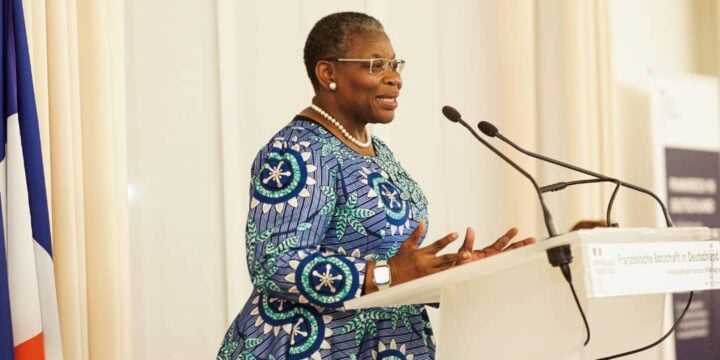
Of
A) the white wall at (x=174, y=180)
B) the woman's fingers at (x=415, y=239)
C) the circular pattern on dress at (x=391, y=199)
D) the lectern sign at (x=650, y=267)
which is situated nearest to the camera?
the lectern sign at (x=650, y=267)

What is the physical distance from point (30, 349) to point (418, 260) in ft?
4.25

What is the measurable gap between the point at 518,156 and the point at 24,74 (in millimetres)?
2752

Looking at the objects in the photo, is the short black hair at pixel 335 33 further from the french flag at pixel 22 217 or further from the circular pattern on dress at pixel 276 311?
the french flag at pixel 22 217

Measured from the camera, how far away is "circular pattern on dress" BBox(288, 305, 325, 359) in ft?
7.00

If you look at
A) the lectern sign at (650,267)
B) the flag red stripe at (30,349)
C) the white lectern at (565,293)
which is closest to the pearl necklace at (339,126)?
the white lectern at (565,293)

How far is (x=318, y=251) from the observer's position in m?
2.11

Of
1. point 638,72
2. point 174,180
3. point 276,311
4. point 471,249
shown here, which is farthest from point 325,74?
point 638,72

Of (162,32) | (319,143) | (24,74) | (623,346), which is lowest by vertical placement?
(623,346)

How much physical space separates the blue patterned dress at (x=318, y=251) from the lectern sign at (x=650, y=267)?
0.55 metres

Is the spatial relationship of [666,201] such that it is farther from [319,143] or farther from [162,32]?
[319,143]

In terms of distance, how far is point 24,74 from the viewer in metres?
2.80

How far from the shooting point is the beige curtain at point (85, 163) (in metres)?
3.10

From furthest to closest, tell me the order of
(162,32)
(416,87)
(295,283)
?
(416,87) → (162,32) → (295,283)

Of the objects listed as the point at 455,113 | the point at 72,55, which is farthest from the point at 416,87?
the point at 455,113
